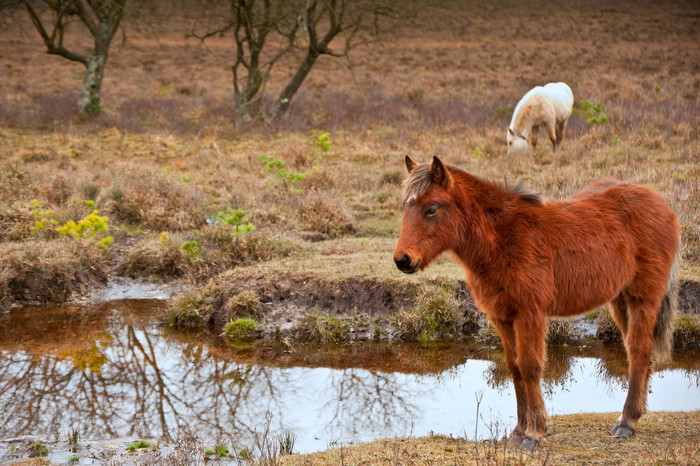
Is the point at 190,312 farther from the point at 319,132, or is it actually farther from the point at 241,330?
the point at 319,132

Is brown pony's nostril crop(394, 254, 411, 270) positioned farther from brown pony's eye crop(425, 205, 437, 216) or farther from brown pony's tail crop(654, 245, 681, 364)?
brown pony's tail crop(654, 245, 681, 364)

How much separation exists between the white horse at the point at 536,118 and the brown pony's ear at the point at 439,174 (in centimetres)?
1140

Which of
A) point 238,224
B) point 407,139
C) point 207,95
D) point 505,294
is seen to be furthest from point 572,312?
point 207,95

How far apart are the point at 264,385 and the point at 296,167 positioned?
8707 mm

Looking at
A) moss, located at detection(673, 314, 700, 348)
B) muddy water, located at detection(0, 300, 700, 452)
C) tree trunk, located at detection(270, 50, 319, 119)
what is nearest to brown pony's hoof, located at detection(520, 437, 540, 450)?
muddy water, located at detection(0, 300, 700, 452)

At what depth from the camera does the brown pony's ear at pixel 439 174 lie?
4582 millimetres

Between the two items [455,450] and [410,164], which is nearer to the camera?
[455,450]

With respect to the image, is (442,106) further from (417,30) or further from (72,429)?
(417,30)

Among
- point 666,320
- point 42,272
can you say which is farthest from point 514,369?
point 42,272

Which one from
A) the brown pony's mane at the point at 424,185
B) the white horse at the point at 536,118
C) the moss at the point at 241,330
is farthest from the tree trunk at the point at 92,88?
the brown pony's mane at the point at 424,185

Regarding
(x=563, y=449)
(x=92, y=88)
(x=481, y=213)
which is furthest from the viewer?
(x=92, y=88)

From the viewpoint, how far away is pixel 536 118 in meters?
16.2

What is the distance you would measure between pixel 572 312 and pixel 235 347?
4444 mm

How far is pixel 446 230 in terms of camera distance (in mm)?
4730
